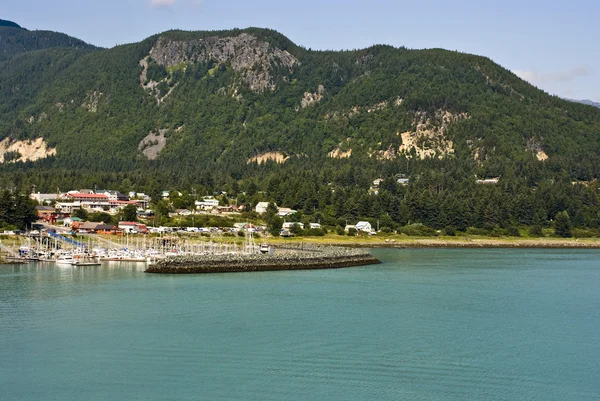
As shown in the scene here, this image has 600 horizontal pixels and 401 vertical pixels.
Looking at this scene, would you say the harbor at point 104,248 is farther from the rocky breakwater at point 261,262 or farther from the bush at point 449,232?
the bush at point 449,232

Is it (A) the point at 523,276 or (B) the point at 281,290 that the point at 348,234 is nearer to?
(A) the point at 523,276

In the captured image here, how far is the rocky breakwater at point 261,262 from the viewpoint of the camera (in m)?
77.5

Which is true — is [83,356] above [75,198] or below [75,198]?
below

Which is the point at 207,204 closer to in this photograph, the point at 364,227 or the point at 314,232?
the point at 314,232

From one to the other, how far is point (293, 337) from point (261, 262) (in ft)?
120

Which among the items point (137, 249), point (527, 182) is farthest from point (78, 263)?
point (527, 182)

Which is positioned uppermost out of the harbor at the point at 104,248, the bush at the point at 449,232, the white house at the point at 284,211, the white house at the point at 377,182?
the white house at the point at 377,182

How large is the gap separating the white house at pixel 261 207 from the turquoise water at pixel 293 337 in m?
66.5

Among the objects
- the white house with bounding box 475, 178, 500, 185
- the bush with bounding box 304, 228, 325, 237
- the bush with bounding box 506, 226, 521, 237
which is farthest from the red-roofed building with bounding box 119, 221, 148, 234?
the white house with bounding box 475, 178, 500, 185

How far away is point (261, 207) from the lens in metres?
143

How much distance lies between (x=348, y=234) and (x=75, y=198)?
158 ft

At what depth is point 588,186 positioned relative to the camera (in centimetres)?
16712

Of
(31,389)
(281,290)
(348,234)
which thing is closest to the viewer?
(31,389)

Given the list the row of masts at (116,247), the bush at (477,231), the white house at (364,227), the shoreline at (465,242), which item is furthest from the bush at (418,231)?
the row of masts at (116,247)
